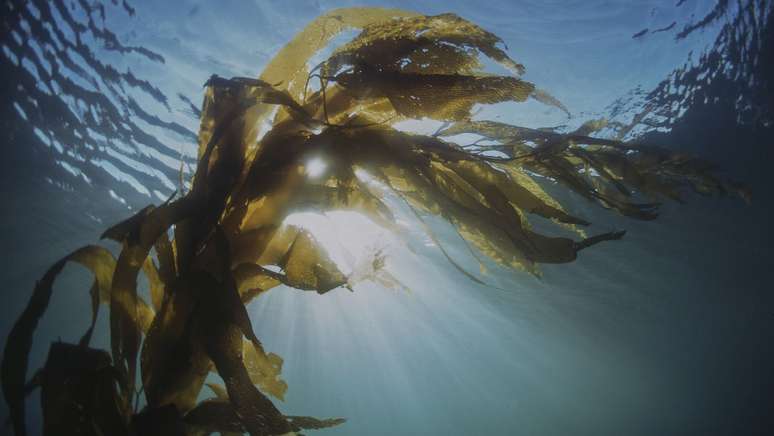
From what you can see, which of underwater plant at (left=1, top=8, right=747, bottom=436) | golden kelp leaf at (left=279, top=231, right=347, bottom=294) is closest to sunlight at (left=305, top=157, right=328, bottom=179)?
underwater plant at (left=1, top=8, right=747, bottom=436)

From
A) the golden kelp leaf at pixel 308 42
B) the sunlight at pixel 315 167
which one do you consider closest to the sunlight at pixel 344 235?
the sunlight at pixel 315 167

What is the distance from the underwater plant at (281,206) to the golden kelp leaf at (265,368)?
0.01 meters

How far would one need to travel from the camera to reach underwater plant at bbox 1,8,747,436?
126 cm

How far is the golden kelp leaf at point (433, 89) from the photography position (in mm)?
1570

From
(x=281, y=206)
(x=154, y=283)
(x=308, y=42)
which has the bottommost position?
(x=154, y=283)

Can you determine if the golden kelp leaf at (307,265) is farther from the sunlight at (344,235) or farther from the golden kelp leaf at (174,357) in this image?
the golden kelp leaf at (174,357)

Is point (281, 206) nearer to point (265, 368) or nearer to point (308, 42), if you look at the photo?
point (265, 368)

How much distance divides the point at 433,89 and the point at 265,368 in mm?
1303

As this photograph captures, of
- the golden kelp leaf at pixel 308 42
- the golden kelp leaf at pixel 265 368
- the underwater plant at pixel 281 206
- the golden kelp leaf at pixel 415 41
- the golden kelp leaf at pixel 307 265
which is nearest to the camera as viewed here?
the underwater plant at pixel 281 206

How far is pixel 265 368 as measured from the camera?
5.10 feet

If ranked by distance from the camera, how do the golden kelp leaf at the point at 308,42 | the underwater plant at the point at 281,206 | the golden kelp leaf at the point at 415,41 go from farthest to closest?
1. the golden kelp leaf at the point at 308,42
2. the golden kelp leaf at the point at 415,41
3. the underwater plant at the point at 281,206

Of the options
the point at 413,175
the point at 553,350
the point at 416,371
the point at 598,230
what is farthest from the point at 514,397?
the point at 413,175

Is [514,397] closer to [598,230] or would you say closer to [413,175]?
[598,230]

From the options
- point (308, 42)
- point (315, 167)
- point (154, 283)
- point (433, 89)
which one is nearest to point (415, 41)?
point (433, 89)
